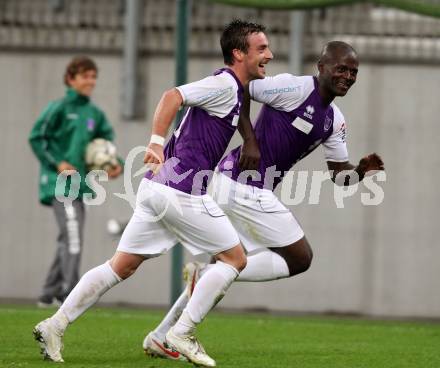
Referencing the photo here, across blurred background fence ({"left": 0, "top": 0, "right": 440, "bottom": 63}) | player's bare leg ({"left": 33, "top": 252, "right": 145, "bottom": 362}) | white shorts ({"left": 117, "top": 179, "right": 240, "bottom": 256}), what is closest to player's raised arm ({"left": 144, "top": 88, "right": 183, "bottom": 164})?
white shorts ({"left": 117, "top": 179, "right": 240, "bottom": 256})

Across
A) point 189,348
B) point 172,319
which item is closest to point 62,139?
point 172,319

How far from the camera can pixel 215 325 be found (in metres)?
11.3

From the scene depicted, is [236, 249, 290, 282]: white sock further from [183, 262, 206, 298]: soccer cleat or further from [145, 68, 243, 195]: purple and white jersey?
[145, 68, 243, 195]: purple and white jersey

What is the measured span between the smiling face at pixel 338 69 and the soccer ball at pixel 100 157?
3.71 metres

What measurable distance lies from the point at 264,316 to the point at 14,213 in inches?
131

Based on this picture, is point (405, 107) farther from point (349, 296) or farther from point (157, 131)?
point (157, 131)

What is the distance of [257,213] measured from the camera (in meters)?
9.34

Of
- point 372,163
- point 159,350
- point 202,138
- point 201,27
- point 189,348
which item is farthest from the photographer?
point 201,27

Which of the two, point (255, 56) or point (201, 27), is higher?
point (201, 27)

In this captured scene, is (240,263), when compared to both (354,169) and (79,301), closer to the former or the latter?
(79,301)

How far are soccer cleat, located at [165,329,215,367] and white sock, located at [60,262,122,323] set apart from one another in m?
0.49

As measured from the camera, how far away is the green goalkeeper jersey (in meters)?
12.4

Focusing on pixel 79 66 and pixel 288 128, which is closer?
pixel 288 128

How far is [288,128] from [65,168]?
3.44 m
